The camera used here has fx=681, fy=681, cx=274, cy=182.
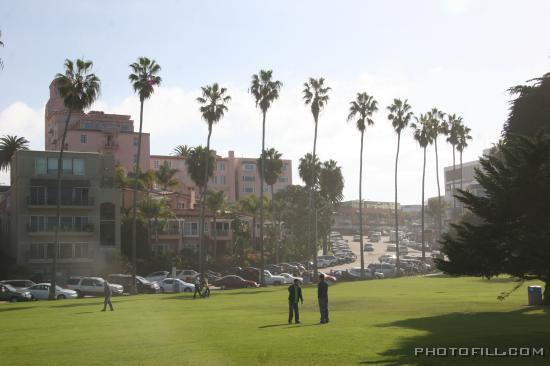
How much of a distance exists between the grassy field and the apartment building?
35480 mm

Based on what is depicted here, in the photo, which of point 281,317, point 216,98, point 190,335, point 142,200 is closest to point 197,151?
point 142,200

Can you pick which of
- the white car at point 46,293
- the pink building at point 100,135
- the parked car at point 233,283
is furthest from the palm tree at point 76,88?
the pink building at point 100,135

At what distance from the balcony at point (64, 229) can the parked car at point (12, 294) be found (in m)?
16.7

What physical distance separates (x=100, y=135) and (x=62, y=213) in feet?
154

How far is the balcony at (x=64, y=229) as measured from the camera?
68062mm

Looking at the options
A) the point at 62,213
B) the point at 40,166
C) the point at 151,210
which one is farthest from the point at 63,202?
the point at 151,210

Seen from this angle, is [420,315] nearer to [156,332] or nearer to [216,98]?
[156,332]

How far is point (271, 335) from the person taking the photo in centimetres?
2127

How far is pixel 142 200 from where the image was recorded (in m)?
83.6

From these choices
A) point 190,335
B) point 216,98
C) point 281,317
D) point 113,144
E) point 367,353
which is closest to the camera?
point 367,353

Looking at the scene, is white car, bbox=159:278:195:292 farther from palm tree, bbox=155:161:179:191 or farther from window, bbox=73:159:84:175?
palm tree, bbox=155:161:179:191

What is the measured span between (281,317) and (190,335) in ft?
23.8

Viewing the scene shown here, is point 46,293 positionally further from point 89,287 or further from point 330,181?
point 330,181

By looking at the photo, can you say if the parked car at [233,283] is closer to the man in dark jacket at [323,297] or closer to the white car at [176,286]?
the white car at [176,286]
